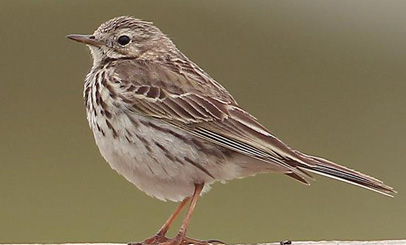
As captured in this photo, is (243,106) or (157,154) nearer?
(157,154)

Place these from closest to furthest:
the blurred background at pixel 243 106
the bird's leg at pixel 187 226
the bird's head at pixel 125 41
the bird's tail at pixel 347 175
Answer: the bird's tail at pixel 347 175 < the bird's leg at pixel 187 226 < the bird's head at pixel 125 41 < the blurred background at pixel 243 106

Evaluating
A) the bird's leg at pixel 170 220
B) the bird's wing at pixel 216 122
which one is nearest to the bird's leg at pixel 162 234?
the bird's leg at pixel 170 220

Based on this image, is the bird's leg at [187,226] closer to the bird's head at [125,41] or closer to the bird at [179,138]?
the bird at [179,138]

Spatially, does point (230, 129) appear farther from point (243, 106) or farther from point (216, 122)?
point (243, 106)

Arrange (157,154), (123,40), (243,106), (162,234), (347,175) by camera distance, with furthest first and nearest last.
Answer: (243,106), (123,40), (162,234), (157,154), (347,175)

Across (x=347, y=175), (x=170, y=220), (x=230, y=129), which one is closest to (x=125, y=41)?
Result: (x=230, y=129)

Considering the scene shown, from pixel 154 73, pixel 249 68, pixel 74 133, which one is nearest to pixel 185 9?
pixel 249 68
